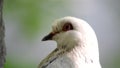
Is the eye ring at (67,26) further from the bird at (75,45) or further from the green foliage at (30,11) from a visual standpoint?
the green foliage at (30,11)

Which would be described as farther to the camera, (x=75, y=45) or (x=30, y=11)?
(x=30, y=11)

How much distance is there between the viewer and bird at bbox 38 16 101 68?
3.51 m

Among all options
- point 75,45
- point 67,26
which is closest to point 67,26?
point 67,26

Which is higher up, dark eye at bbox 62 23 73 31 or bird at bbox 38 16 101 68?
dark eye at bbox 62 23 73 31

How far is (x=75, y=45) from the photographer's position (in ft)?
11.7

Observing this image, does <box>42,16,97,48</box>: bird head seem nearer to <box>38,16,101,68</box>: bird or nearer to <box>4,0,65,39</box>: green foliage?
<box>38,16,101,68</box>: bird

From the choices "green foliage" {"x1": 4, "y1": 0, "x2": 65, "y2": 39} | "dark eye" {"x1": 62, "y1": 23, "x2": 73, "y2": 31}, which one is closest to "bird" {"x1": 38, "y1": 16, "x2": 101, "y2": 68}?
"dark eye" {"x1": 62, "y1": 23, "x2": 73, "y2": 31}

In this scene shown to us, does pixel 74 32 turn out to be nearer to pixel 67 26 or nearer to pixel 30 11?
pixel 67 26

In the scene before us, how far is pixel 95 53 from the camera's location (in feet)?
11.9

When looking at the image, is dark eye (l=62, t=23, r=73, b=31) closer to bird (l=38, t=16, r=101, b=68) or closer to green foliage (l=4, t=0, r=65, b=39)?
bird (l=38, t=16, r=101, b=68)

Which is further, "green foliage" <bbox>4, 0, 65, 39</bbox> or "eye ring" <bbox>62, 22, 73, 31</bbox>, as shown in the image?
"green foliage" <bbox>4, 0, 65, 39</bbox>

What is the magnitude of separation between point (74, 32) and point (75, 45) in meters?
0.08

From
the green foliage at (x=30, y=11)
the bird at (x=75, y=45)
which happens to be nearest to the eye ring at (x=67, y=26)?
the bird at (x=75, y=45)

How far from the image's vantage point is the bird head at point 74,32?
11.7ft
